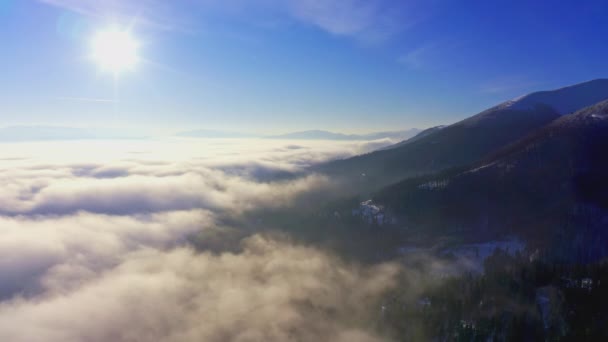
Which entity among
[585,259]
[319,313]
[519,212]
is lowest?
[319,313]

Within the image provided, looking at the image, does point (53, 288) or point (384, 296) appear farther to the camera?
point (53, 288)

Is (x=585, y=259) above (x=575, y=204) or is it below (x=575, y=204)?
below

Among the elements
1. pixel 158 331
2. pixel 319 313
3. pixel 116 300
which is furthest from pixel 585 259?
pixel 116 300

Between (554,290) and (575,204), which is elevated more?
(575,204)

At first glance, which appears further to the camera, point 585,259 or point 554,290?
point 585,259

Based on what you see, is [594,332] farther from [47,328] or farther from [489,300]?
[47,328]

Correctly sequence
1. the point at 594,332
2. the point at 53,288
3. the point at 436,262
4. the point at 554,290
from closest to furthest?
1. the point at 594,332
2. the point at 554,290
3. the point at 436,262
4. the point at 53,288

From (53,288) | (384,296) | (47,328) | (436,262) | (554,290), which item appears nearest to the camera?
(554,290)

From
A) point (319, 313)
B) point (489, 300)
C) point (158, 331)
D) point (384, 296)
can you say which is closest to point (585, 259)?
point (489, 300)

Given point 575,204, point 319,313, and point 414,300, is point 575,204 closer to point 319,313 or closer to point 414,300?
point 414,300
